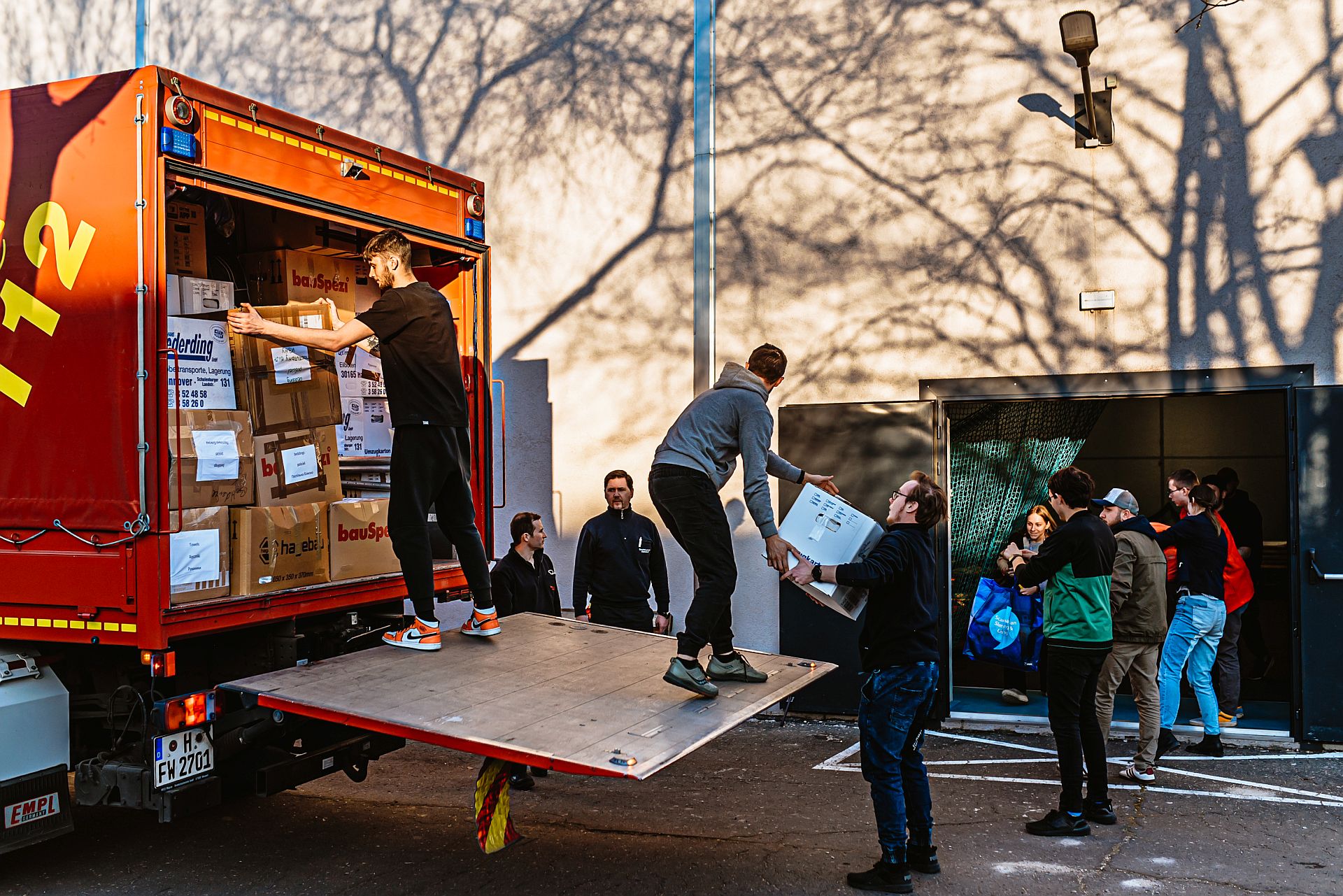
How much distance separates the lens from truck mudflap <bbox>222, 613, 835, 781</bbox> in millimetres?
4102

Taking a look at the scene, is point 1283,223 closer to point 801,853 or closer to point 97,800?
point 801,853

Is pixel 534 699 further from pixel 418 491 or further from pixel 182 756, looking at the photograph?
pixel 182 756

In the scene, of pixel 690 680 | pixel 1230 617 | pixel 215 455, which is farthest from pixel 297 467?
pixel 1230 617

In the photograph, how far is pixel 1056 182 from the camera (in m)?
8.30

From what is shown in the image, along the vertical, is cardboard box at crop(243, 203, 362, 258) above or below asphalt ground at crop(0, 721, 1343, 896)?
above

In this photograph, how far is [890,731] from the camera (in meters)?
5.07

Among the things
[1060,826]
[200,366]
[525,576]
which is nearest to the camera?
[200,366]

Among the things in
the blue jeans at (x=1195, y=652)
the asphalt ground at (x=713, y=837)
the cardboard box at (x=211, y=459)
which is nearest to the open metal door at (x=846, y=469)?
the asphalt ground at (x=713, y=837)

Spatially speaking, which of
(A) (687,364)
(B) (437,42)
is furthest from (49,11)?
(A) (687,364)

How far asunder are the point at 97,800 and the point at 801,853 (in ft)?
10.5

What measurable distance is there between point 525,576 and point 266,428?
2.15m

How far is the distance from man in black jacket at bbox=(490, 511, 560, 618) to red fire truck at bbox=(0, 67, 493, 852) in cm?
185

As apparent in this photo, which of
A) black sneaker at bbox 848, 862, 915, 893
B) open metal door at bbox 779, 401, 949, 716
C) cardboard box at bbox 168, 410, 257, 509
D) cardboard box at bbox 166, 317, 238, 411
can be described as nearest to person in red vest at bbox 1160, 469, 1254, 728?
open metal door at bbox 779, 401, 949, 716

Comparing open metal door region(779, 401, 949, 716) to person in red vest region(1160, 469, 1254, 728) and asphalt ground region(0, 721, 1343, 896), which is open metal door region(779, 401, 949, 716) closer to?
asphalt ground region(0, 721, 1343, 896)
